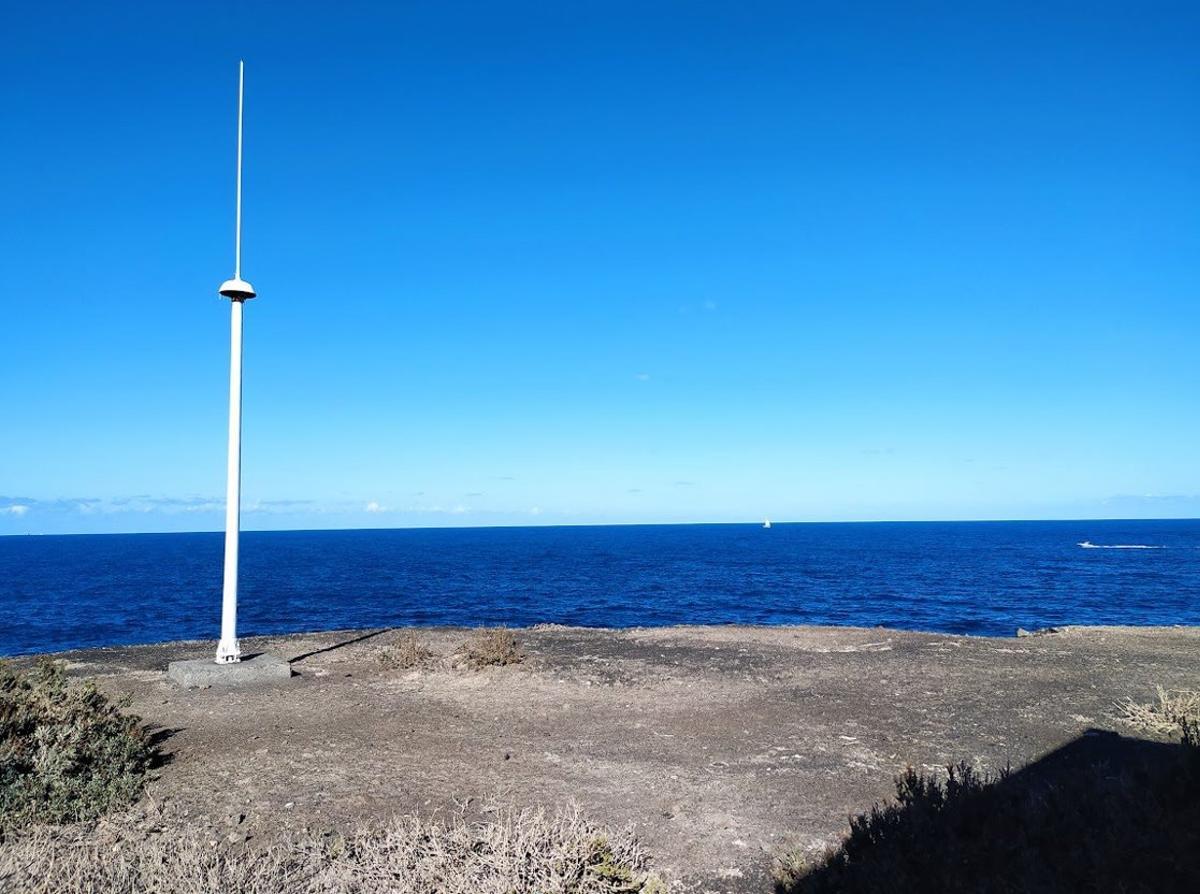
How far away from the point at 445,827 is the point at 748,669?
7.84 m

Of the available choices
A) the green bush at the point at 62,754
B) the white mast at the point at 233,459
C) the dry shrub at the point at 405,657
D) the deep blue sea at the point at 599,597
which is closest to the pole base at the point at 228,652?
the white mast at the point at 233,459

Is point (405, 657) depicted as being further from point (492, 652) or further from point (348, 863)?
point (348, 863)

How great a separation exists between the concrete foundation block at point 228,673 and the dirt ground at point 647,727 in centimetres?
28

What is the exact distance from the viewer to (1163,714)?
939cm

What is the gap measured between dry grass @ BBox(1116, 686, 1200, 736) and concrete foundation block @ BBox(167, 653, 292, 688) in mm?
11632

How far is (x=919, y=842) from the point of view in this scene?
14.5ft

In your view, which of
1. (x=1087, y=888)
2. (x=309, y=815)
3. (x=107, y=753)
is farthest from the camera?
(x=107, y=753)

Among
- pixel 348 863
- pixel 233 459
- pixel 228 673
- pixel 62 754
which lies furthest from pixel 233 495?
pixel 348 863

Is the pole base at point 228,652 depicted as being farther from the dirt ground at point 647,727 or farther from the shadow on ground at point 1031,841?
the shadow on ground at point 1031,841

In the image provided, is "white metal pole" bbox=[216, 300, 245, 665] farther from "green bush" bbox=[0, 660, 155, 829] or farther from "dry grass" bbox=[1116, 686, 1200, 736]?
"dry grass" bbox=[1116, 686, 1200, 736]

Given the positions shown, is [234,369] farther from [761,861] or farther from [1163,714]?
[1163,714]

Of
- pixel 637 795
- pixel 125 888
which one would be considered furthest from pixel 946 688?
pixel 125 888

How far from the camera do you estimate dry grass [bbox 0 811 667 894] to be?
14.9 ft

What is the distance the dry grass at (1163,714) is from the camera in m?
9.04
